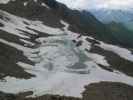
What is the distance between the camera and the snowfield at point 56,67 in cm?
6538

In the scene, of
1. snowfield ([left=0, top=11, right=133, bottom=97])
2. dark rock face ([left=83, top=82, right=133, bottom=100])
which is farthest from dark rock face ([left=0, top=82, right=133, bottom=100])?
snowfield ([left=0, top=11, right=133, bottom=97])

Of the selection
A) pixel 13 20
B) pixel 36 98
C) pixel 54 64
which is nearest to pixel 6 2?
pixel 13 20

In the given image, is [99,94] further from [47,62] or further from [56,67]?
[47,62]

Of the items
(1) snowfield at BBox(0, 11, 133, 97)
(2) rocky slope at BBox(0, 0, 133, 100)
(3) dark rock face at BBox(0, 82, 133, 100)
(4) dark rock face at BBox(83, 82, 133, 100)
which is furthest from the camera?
(1) snowfield at BBox(0, 11, 133, 97)

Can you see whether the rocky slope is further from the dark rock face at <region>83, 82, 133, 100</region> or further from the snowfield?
the dark rock face at <region>83, 82, 133, 100</region>

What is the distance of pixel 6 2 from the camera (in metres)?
189

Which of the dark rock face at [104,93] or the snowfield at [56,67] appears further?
the snowfield at [56,67]

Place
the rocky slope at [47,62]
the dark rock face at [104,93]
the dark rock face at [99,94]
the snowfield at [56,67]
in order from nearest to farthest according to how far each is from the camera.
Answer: the dark rock face at [99,94] < the dark rock face at [104,93] < the rocky slope at [47,62] < the snowfield at [56,67]

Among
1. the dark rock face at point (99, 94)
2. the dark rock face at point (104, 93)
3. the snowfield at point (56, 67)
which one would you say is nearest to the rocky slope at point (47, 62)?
the snowfield at point (56, 67)

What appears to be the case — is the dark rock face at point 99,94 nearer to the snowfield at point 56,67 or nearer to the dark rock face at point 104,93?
the dark rock face at point 104,93

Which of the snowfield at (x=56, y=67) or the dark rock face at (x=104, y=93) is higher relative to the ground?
the snowfield at (x=56, y=67)

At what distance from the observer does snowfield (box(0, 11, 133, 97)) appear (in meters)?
65.4

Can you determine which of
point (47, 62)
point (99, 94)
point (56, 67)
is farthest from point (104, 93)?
point (47, 62)

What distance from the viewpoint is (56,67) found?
91.5 metres
